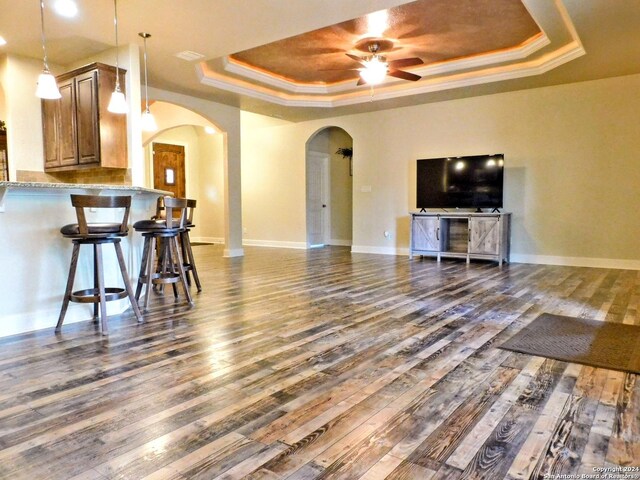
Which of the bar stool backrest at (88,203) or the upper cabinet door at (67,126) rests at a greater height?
the upper cabinet door at (67,126)

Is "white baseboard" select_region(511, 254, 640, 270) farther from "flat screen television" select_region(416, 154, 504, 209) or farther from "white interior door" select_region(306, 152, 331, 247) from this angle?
"white interior door" select_region(306, 152, 331, 247)

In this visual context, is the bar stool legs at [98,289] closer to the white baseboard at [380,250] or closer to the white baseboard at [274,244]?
the white baseboard at [380,250]

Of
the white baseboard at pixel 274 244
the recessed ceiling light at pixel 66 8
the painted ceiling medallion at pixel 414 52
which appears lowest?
the white baseboard at pixel 274 244

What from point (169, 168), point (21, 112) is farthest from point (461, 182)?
point (169, 168)

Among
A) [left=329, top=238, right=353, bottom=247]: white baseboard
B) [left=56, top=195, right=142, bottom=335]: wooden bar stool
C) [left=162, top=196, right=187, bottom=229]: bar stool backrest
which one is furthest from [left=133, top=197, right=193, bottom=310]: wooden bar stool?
[left=329, top=238, right=353, bottom=247]: white baseboard

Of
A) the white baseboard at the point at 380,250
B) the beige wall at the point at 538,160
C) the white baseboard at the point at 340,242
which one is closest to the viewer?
the beige wall at the point at 538,160

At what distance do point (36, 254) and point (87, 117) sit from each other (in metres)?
2.28

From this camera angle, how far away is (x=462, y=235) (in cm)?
704

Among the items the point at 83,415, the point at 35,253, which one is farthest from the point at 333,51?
the point at 83,415

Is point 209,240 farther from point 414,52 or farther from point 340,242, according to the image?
point 414,52

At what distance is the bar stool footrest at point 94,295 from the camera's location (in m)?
2.99

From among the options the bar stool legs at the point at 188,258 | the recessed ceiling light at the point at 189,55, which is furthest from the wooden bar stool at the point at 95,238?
the recessed ceiling light at the point at 189,55

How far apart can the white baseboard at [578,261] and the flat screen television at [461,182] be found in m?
0.92

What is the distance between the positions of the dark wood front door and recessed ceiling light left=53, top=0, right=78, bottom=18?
20.2 ft
